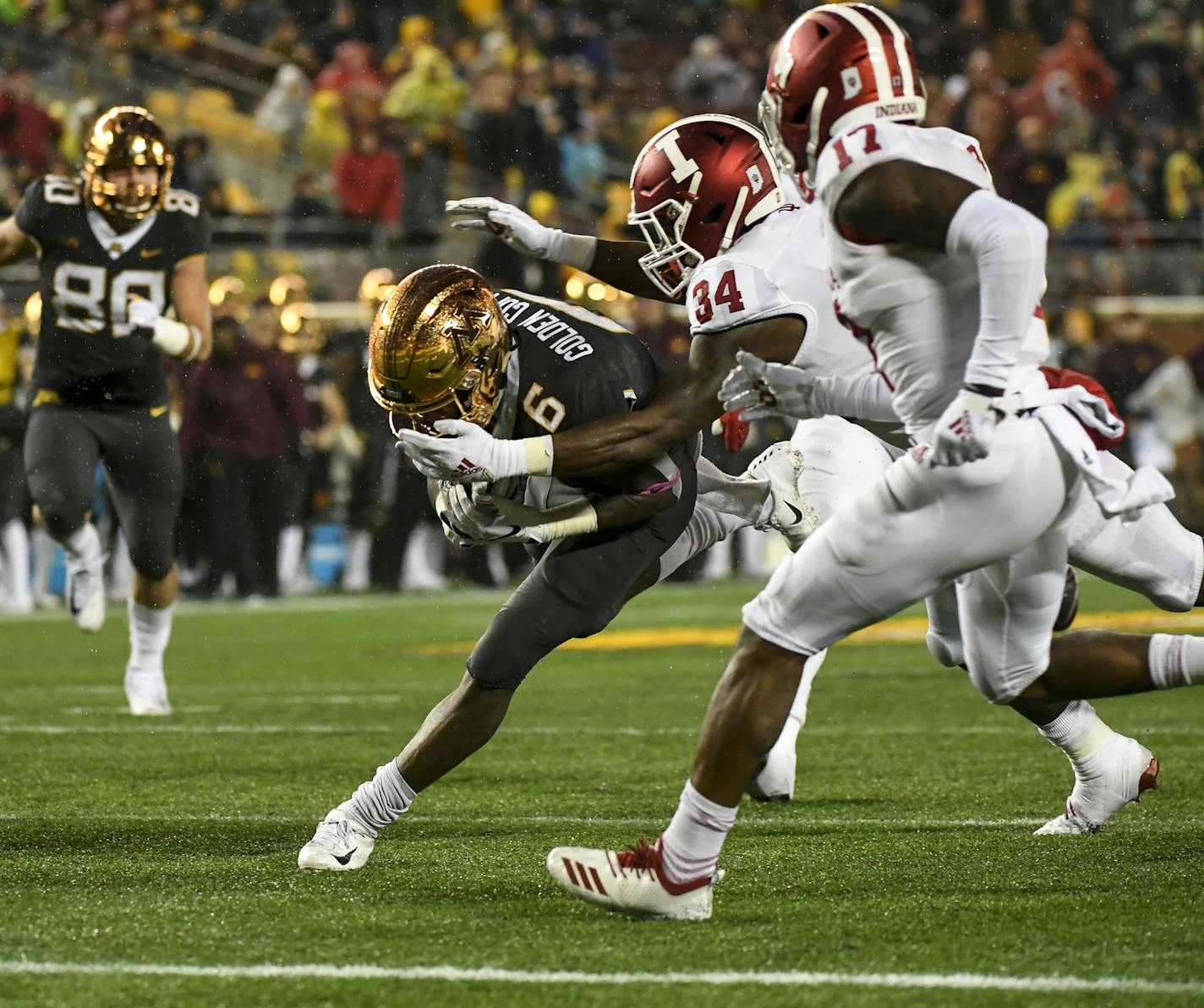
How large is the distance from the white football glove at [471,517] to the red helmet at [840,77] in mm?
1055

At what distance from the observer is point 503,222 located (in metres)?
4.89

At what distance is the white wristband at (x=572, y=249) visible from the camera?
5023 millimetres

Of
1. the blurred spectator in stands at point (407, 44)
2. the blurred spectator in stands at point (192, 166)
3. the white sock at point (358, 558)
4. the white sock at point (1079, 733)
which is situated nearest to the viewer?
the white sock at point (1079, 733)

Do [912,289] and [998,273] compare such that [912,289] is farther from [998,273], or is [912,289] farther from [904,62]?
[904,62]

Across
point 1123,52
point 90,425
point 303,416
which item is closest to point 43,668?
point 90,425

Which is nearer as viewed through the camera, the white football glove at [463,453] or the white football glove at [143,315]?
the white football glove at [463,453]

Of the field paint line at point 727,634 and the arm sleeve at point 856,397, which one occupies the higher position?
the arm sleeve at point 856,397

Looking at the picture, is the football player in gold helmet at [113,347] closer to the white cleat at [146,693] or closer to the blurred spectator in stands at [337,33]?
the white cleat at [146,693]

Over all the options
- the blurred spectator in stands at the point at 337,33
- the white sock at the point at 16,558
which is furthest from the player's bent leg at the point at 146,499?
the blurred spectator in stands at the point at 337,33

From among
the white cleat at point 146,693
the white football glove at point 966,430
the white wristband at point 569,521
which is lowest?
the white cleat at point 146,693

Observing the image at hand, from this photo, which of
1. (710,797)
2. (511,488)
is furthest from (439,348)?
(710,797)

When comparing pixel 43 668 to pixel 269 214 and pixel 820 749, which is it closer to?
pixel 820 749

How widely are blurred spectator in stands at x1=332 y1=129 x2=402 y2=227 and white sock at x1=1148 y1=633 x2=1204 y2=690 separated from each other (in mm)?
11699

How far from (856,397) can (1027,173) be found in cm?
1202
